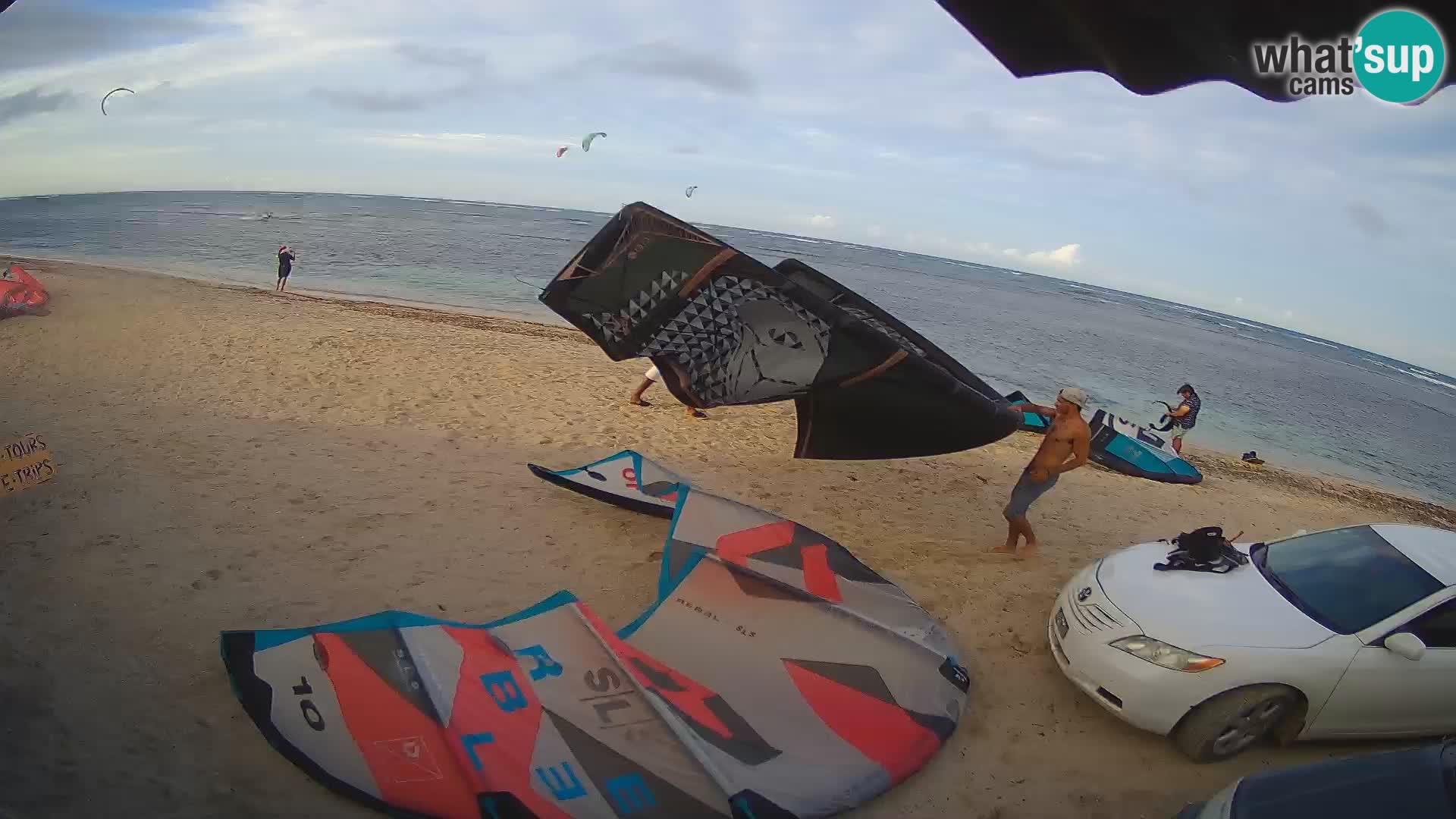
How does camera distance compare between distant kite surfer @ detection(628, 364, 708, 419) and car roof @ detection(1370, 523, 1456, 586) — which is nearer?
car roof @ detection(1370, 523, 1456, 586)

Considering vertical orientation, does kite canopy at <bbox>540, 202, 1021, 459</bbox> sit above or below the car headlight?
above

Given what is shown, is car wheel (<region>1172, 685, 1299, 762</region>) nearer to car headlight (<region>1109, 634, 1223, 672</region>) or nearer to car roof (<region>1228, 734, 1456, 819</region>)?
car headlight (<region>1109, 634, 1223, 672</region>)

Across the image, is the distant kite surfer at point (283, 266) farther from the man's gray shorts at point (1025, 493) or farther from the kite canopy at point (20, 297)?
the man's gray shorts at point (1025, 493)

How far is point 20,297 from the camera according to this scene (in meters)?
14.9

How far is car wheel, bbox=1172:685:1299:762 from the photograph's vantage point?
14.1ft

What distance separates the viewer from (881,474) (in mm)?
9391

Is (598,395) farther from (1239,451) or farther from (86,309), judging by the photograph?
(1239,451)

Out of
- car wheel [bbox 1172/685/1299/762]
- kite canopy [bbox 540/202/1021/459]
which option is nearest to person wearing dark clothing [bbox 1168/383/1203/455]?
kite canopy [bbox 540/202/1021/459]

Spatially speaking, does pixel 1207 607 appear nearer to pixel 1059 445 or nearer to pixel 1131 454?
pixel 1059 445

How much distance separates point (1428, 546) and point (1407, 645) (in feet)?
4.01

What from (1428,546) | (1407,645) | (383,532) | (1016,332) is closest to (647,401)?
(383,532)

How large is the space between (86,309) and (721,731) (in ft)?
60.7

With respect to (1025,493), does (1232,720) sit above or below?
below

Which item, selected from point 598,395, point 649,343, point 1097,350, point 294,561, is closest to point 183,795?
point 294,561
